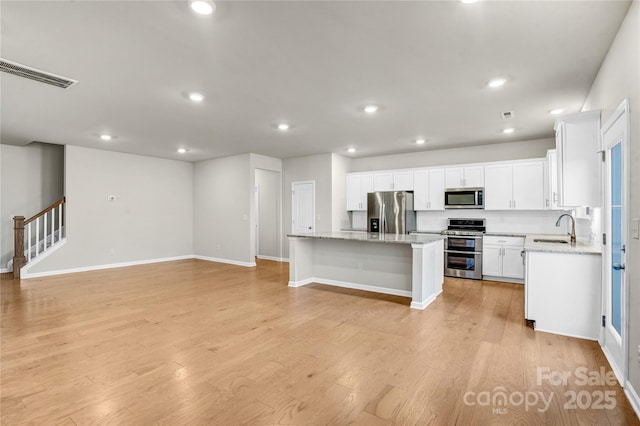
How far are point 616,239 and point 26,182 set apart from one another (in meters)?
9.84

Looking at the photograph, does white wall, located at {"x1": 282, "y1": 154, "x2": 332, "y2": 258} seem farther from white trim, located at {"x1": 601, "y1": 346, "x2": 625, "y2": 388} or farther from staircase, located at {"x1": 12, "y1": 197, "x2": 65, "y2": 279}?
white trim, located at {"x1": 601, "y1": 346, "x2": 625, "y2": 388}

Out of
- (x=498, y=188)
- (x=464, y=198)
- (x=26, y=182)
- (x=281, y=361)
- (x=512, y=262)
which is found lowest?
(x=281, y=361)

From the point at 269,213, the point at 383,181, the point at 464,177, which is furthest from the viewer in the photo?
the point at 269,213

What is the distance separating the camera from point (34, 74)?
3.22 m

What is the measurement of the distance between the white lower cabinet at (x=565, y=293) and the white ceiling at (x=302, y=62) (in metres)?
1.92

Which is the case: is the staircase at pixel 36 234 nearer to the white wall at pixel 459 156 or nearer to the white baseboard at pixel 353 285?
the white baseboard at pixel 353 285

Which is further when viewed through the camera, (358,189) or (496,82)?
(358,189)

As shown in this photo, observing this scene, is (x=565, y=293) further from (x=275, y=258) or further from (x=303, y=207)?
(x=275, y=258)

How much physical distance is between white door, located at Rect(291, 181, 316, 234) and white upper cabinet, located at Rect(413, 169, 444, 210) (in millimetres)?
2410

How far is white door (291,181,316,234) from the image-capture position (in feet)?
25.9

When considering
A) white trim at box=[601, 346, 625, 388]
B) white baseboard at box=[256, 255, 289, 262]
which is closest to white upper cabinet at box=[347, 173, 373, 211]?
white baseboard at box=[256, 255, 289, 262]

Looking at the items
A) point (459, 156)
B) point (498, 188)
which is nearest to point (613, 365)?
point (498, 188)

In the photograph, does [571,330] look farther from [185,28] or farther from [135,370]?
[185,28]

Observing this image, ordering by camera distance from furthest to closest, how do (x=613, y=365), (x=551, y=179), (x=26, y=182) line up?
(x=26, y=182) < (x=551, y=179) < (x=613, y=365)
